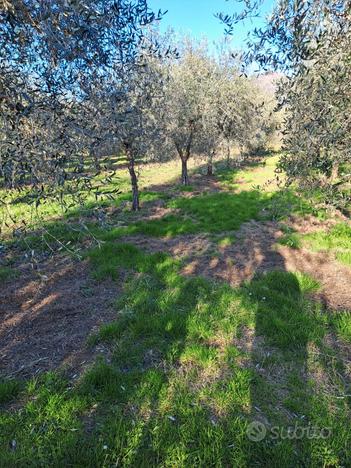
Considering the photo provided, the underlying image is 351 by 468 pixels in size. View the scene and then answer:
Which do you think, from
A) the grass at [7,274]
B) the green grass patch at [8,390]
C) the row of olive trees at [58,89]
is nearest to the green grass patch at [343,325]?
the row of olive trees at [58,89]

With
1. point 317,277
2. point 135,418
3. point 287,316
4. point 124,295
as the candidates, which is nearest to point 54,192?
point 135,418

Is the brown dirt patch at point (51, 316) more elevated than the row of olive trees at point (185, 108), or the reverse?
the row of olive trees at point (185, 108)

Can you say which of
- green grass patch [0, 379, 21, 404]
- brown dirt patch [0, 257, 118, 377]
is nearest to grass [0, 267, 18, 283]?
brown dirt patch [0, 257, 118, 377]

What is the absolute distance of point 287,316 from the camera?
21.4 ft

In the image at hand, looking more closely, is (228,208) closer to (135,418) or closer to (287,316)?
(287,316)

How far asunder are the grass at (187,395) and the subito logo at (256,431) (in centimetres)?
5

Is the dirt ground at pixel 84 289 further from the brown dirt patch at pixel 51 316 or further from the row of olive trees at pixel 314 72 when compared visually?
the row of olive trees at pixel 314 72

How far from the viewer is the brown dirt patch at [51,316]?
5551 mm

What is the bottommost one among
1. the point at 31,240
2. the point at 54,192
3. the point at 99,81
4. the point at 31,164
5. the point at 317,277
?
the point at 317,277

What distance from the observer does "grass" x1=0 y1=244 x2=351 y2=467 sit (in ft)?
12.5

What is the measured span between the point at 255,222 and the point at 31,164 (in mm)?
10994

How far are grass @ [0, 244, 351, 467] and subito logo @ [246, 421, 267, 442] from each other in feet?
0.17

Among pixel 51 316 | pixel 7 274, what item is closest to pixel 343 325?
pixel 51 316

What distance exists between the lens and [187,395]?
4.64 m
